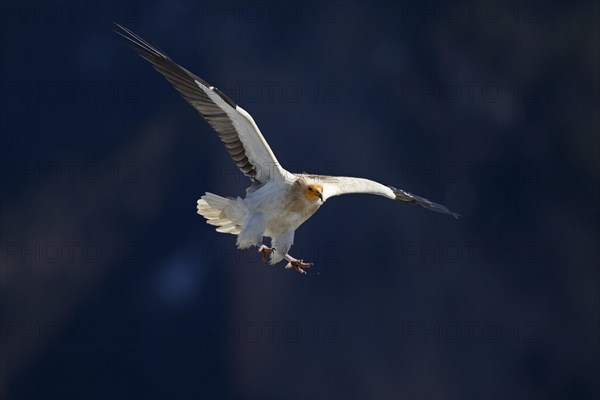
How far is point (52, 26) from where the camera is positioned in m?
12.8

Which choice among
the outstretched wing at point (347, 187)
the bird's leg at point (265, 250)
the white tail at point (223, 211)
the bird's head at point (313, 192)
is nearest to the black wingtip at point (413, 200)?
the outstretched wing at point (347, 187)

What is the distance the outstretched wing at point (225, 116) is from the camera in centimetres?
784

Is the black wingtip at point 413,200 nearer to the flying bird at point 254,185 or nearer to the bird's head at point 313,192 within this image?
the flying bird at point 254,185

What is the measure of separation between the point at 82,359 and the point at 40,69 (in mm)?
4034

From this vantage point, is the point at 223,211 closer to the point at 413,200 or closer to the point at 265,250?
the point at 265,250

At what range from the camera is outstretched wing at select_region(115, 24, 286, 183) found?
784 centimetres

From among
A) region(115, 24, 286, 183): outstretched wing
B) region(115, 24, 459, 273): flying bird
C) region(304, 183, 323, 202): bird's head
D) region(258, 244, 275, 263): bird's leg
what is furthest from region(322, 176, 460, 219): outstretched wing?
region(258, 244, 275, 263): bird's leg

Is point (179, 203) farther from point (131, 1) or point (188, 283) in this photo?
point (131, 1)

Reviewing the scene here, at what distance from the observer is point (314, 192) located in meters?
8.07

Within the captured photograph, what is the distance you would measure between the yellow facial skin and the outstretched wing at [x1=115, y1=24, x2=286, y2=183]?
1.06 feet

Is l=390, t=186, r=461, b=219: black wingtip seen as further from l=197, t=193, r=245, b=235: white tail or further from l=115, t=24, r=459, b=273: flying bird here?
l=197, t=193, r=245, b=235: white tail

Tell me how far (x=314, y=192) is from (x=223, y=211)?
3.15 feet

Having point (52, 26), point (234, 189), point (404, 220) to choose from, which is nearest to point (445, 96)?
point (404, 220)

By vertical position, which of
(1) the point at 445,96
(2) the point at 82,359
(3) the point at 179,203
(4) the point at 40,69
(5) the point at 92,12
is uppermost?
(1) the point at 445,96
